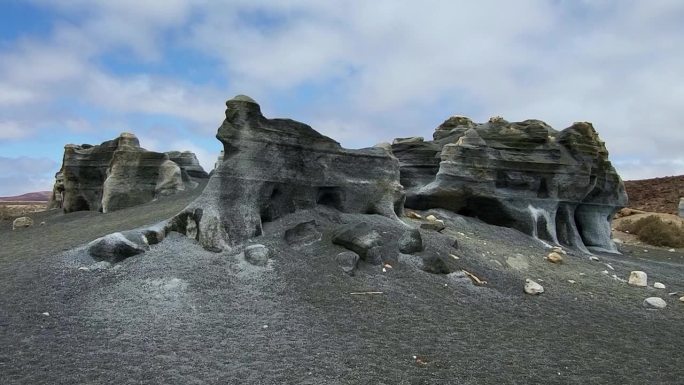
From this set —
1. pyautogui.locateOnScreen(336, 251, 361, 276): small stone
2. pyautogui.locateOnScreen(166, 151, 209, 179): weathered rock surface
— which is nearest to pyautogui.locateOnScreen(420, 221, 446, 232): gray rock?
pyautogui.locateOnScreen(336, 251, 361, 276): small stone

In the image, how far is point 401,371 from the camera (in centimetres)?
643

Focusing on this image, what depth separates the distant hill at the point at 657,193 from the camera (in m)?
43.7

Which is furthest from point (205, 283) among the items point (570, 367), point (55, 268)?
point (570, 367)

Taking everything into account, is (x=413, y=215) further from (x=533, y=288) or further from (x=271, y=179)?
(x=271, y=179)

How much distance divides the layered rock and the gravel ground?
43cm

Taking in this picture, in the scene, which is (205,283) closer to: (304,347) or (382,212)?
(304,347)

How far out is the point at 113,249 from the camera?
8.96 m

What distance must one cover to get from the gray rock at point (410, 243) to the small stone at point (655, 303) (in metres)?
4.36

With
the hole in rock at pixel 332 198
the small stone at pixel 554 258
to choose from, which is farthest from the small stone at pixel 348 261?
the small stone at pixel 554 258

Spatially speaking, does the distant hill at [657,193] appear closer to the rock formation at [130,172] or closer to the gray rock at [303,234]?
the rock formation at [130,172]

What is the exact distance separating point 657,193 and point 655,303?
140 ft

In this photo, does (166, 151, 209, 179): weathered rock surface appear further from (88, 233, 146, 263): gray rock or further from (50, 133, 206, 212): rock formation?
(88, 233, 146, 263): gray rock

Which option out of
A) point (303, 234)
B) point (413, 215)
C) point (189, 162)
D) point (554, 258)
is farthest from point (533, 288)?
point (189, 162)

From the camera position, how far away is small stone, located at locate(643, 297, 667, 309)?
10.5 meters
